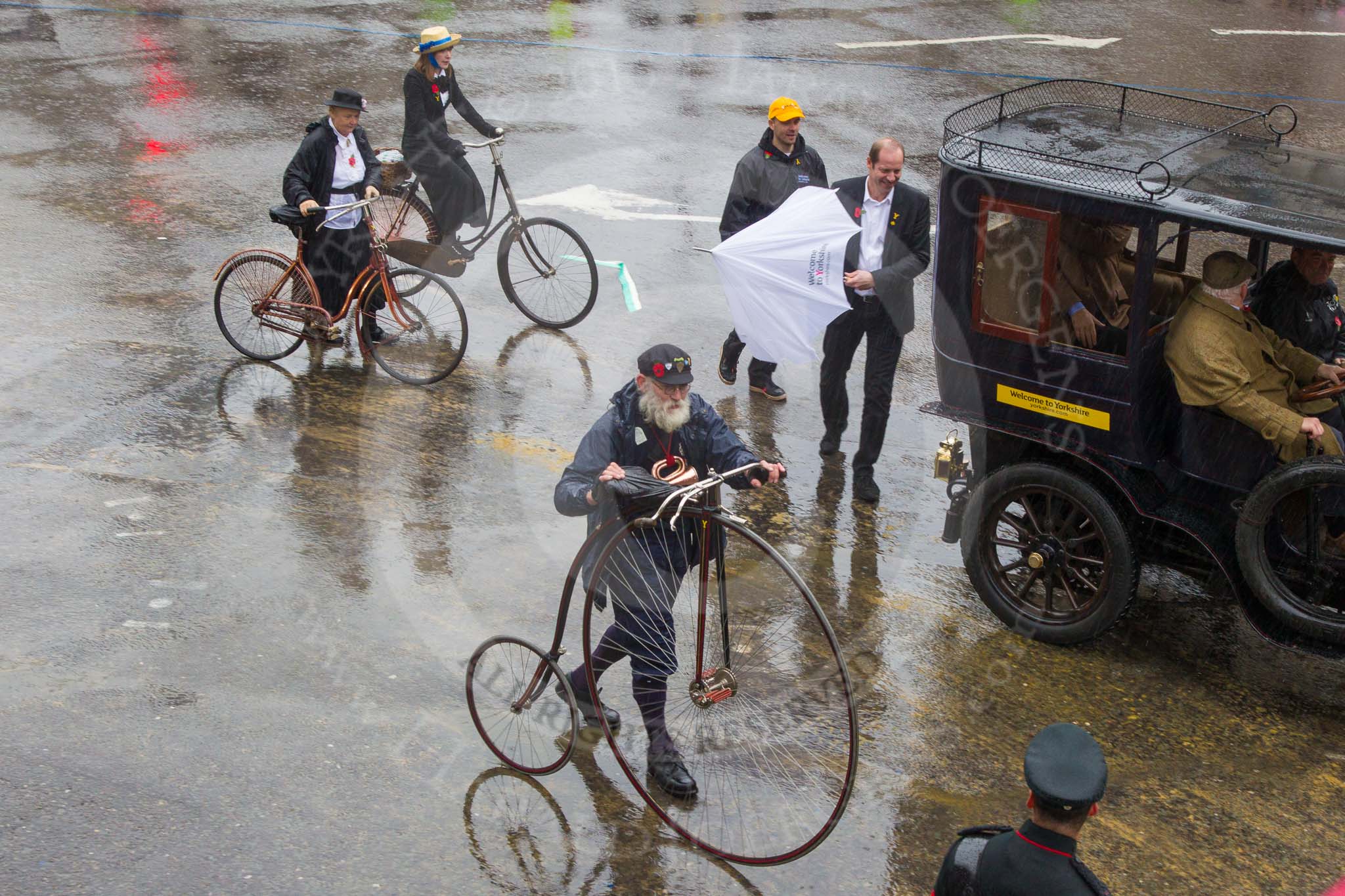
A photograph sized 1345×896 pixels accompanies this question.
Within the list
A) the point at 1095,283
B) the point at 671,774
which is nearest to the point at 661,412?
the point at 671,774

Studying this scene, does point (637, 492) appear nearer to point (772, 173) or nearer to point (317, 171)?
point (772, 173)

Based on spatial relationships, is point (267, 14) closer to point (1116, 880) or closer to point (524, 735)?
point (524, 735)

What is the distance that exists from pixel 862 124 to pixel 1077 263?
350 inches

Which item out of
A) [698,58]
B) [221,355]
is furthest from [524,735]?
[698,58]

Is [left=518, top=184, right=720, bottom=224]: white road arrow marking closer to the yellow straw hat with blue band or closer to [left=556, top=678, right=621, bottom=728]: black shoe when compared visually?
the yellow straw hat with blue band

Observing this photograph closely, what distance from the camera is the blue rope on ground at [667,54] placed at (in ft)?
51.1

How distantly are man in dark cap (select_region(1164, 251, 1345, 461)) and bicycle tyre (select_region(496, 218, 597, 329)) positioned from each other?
4791 millimetres

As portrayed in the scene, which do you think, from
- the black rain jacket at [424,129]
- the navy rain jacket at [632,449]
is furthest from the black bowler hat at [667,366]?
the black rain jacket at [424,129]

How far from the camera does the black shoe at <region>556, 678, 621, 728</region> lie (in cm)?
541

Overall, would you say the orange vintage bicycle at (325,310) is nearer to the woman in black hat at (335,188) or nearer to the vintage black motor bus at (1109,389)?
the woman in black hat at (335,188)

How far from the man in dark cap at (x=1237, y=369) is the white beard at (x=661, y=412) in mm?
2236

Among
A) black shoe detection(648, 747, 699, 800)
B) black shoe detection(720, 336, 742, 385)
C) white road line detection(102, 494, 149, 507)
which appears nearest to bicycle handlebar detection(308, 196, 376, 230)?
white road line detection(102, 494, 149, 507)

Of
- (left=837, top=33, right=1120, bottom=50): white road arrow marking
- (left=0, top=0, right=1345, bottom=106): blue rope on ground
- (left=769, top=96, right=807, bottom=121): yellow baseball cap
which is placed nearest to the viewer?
(left=769, top=96, right=807, bottom=121): yellow baseball cap

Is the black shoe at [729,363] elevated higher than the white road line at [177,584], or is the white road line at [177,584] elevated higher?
the black shoe at [729,363]
